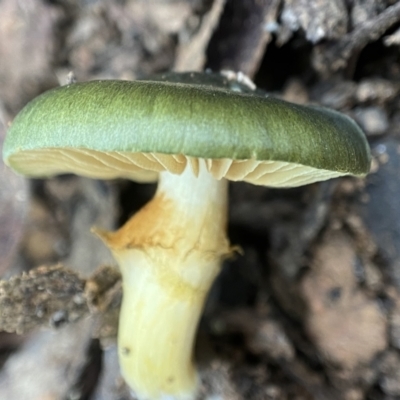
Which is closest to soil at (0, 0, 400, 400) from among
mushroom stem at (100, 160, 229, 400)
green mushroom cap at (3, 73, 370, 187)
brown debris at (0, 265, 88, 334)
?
brown debris at (0, 265, 88, 334)

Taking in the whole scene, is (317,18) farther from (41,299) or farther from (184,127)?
(41,299)

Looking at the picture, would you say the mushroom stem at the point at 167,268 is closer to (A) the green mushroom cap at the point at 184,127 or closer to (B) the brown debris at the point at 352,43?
(A) the green mushroom cap at the point at 184,127

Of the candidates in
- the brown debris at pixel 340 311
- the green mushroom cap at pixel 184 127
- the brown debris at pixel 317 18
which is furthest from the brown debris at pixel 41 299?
the brown debris at pixel 317 18

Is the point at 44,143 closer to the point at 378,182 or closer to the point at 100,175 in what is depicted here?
the point at 100,175

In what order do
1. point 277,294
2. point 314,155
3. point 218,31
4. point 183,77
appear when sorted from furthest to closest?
point 277,294 < point 218,31 < point 183,77 < point 314,155

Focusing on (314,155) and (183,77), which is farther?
(183,77)

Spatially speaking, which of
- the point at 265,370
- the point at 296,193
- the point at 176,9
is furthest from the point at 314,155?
the point at 176,9

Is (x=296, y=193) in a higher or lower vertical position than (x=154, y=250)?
higher
